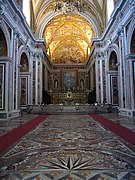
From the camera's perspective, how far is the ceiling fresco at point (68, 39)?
2152 centimetres

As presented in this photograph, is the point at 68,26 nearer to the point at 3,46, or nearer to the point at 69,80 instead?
the point at 69,80

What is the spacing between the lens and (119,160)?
108 inches

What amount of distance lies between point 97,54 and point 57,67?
12.4 m

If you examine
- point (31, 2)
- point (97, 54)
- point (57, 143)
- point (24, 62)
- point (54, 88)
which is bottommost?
point (57, 143)

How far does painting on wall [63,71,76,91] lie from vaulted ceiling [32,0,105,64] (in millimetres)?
2217

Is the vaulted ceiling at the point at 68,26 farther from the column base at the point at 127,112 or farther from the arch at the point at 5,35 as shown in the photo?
the column base at the point at 127,112

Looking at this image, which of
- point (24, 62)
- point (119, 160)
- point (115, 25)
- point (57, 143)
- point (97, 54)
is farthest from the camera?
point (97, 54)

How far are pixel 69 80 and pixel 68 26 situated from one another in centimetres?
899

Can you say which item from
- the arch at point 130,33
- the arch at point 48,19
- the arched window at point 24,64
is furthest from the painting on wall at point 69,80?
the arch at point 130,33

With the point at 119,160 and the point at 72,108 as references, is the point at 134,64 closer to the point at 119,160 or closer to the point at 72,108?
the point at 72,108

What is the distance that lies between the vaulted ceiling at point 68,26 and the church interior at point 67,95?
0.33 ft

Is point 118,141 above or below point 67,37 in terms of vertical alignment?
below

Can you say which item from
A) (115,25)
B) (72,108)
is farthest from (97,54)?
(72,108)

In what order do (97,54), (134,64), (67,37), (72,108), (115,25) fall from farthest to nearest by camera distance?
(67,37)
(97,54)
(72,108)
(115,25)
(134,64)
